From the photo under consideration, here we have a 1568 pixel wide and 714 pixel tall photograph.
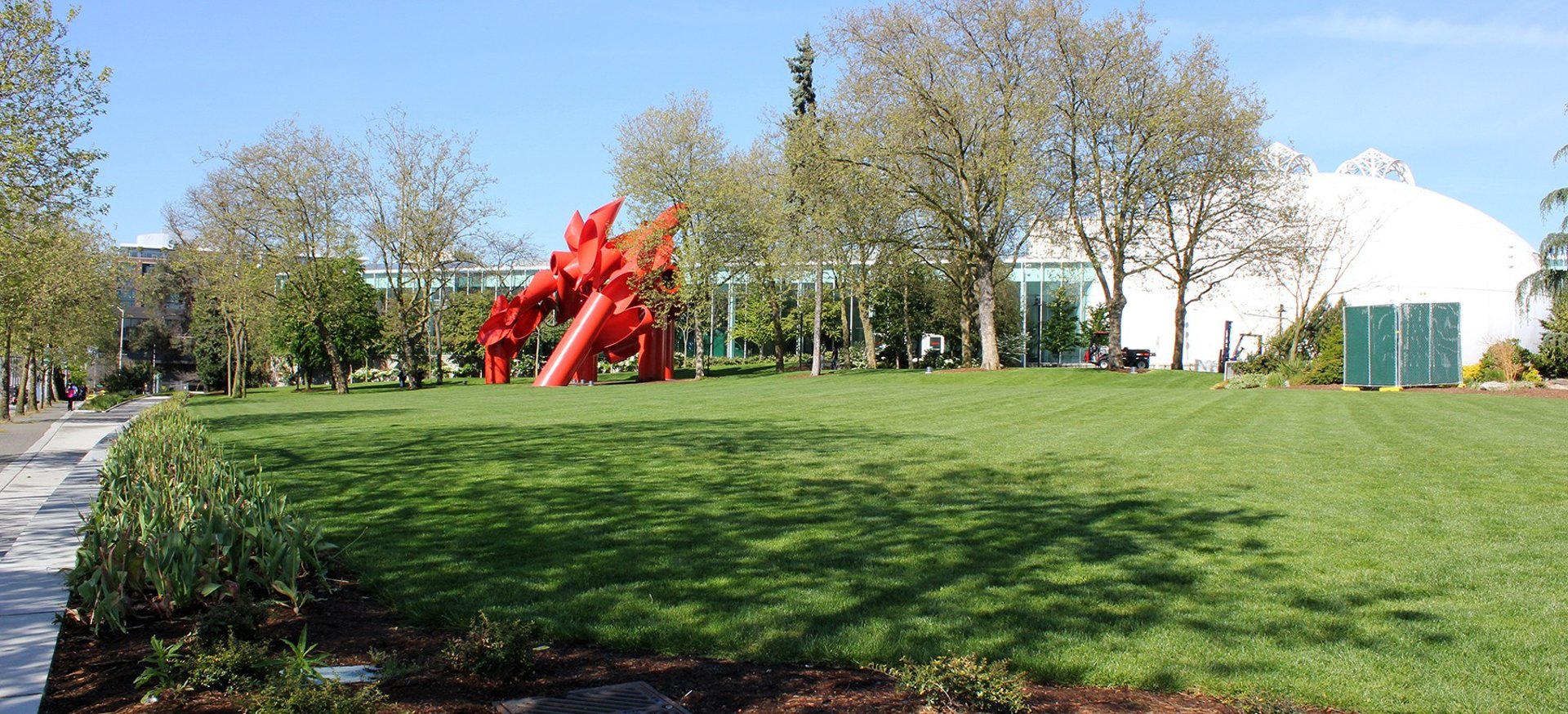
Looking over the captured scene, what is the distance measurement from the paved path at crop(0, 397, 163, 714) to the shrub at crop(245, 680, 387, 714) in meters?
0.90

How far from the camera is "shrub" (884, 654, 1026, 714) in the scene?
3768 millimetres

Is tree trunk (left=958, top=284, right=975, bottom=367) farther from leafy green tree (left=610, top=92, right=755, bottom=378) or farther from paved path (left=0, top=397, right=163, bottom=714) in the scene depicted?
paved path (left=0, top=397, right=163, bottom=714)

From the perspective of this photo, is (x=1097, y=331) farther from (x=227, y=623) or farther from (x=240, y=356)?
(x=227, y=623)

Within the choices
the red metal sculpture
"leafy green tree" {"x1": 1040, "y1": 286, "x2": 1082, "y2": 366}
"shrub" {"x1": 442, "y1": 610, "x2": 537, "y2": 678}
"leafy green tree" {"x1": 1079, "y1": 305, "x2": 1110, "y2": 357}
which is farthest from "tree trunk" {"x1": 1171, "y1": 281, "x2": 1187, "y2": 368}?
"shrub" {"x1": 442, "y1": 610, "x2": 537, "y2": 678}

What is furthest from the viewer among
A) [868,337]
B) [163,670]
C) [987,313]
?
[868,337]

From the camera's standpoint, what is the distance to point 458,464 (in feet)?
34.8

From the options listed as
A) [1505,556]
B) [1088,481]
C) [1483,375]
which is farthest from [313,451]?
[1483,375]

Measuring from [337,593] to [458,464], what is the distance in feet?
16.4

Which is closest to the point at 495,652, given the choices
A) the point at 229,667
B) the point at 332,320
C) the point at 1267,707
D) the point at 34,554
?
the point at 229,667

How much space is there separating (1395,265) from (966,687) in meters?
52.0

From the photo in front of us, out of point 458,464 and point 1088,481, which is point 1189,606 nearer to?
point 1088,481

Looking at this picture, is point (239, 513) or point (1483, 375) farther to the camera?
point (1483, 375)

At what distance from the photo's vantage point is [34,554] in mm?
6504

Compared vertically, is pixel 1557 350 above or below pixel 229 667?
above
